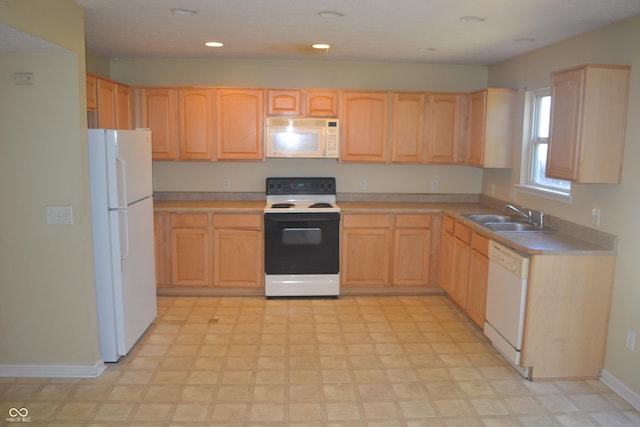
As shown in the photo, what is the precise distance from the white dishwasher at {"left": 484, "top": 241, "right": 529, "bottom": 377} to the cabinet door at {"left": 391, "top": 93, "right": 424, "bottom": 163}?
1709mm

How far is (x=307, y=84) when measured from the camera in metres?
5.46

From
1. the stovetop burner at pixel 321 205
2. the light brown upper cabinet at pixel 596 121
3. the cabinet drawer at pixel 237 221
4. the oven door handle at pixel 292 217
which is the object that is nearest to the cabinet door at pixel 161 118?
the cabinet drawer at pixel 237 221

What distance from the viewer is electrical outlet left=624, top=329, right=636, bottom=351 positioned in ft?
10.5

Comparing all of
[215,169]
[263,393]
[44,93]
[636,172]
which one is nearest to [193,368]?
[263,393]

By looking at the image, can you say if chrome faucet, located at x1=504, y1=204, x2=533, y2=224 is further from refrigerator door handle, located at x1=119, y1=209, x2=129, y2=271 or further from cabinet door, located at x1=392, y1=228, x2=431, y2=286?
refrigerator door handle, located at x1=119, y1=209, x2=129, y2=271

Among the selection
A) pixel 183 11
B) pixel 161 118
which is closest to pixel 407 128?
pixel 161 118

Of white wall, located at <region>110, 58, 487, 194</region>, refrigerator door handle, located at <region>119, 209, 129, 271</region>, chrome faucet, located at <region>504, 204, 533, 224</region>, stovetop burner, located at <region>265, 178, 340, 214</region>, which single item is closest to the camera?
refrigerator door handle, located at <region>119, 209, 129, 271</region>

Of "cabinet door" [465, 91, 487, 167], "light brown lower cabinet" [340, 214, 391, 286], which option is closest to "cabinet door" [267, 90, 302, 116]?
"light brown lower cabinet" [340, 214, 391, 286]

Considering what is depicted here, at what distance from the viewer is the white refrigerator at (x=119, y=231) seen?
Result: 3414 millimetres

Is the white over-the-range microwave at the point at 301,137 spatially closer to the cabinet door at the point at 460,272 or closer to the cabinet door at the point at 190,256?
the cabinet door at the point at 190,256

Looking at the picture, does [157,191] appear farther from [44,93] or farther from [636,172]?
[636,172]

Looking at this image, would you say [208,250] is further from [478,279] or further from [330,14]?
[330,14]

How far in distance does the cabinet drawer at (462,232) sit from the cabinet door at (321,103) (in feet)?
5.53

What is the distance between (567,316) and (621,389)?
54 centimetres
